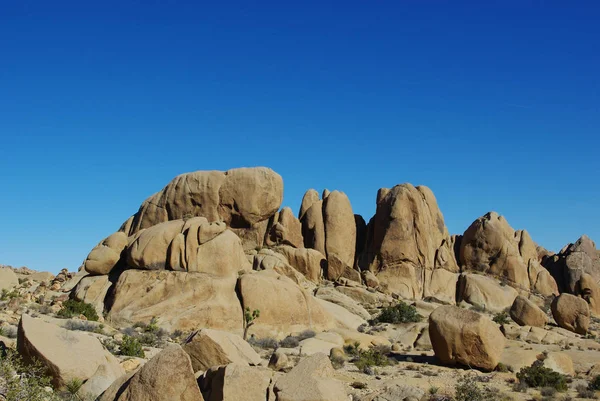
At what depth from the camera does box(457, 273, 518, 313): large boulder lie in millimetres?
49750

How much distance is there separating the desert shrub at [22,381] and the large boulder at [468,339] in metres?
16.4

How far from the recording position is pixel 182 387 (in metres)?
11.9

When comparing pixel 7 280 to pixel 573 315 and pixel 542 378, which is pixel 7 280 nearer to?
pixel 542 378

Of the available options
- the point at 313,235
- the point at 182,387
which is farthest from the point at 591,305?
the point at 182,387

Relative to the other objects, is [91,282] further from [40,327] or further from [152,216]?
[40,327]

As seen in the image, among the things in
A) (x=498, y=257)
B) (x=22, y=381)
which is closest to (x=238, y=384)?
(x=22, y=381)

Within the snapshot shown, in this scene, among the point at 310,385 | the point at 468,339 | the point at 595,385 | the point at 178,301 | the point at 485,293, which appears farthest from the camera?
the point at 485,293

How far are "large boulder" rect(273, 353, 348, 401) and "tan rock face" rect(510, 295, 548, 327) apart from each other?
97.4 feet

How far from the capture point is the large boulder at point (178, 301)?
31.1m

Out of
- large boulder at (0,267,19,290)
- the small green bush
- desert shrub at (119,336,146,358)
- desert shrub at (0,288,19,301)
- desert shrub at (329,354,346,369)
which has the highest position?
large boulder at (0,267,19,290)

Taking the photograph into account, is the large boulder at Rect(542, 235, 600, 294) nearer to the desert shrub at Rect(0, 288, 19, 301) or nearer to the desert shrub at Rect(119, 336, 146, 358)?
the desert shrub at Rect(119, 336, 146, 358)

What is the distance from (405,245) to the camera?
53156 millimetres

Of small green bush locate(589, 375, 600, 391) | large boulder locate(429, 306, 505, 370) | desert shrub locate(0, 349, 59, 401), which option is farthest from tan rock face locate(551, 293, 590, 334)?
desert shrub locate(0, 349, 59, 401)

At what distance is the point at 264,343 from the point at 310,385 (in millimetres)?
17528
